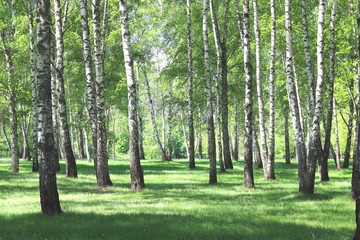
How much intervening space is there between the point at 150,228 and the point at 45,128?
11.6 ft

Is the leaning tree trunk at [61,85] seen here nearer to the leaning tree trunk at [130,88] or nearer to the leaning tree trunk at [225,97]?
the leaning tree trunk at [130,88]

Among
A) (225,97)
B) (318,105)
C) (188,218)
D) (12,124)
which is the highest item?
(225,97)

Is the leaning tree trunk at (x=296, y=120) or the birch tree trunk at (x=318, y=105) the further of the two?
the leaning tree trunk at (x=296, y=120)

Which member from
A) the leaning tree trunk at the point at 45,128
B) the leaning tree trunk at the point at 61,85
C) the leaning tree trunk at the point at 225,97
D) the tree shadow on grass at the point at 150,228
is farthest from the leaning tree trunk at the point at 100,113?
the leaning tree trunk at the point at 225,97

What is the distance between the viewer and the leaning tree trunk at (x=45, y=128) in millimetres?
8320

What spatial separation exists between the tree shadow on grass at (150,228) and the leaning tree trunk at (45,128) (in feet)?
1.54

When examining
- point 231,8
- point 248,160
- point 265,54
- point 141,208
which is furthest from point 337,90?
point 141,208

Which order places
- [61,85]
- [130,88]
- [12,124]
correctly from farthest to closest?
[12,124] < [61,85] < [130,88]

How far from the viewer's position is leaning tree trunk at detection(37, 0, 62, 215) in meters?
8.32

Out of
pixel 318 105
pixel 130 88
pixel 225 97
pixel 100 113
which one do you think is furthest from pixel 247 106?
pixel 225 97

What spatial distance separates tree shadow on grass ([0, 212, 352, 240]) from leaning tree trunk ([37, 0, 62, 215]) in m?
0.47

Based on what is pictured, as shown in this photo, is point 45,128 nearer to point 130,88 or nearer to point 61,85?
point 130,88

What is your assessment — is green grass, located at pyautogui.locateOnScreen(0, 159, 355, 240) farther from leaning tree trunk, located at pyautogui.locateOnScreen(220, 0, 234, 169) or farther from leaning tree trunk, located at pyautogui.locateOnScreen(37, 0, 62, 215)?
leaning tree trunk, located at pyautogui.locateOnScreen(220, 0, 234, 169)

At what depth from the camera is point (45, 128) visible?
8.33 metres
